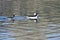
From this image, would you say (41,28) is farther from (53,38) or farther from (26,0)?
(53,38)

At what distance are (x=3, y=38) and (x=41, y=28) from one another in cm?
155

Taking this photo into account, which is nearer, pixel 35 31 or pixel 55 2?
pixel 55 2

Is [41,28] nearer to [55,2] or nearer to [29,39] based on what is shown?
[29,39]

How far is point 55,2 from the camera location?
193 cm

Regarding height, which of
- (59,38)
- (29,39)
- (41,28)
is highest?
(41,28)

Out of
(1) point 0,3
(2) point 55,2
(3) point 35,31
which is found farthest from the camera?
(1) point 0,3

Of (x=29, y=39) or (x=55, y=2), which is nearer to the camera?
(x=55, y=2)

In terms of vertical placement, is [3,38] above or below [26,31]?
below

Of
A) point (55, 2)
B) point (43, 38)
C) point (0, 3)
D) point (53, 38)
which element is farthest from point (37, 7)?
point (0, 3)

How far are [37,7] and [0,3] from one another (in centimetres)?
688

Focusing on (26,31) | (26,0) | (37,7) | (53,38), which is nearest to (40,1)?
(37,7)

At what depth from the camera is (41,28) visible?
204 cm

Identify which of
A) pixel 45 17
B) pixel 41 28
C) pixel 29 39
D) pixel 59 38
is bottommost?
pixel 59 38

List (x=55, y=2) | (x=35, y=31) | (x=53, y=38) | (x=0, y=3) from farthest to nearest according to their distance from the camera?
(x=0, y=3), (x=53, y=38), (x=35, y=31), (x=55, y=2)
